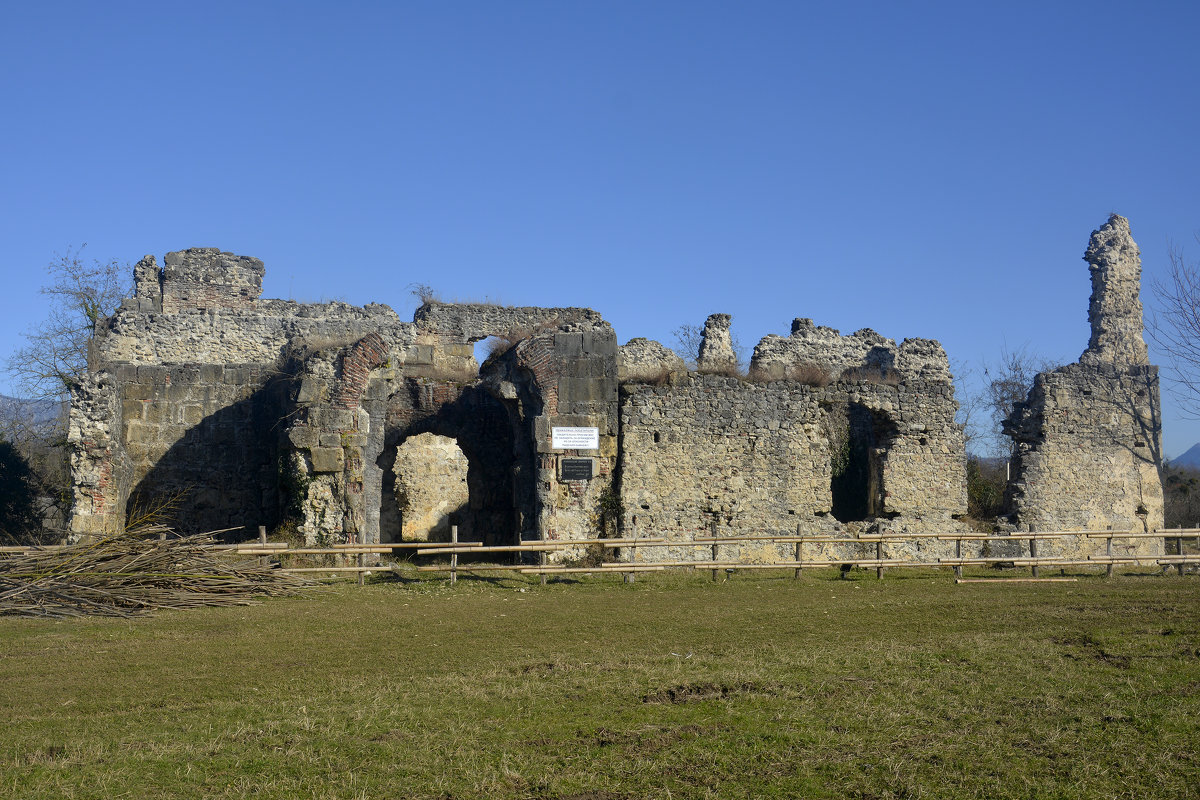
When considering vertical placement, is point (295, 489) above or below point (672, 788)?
above

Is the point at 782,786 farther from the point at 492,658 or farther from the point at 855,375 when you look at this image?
the point at 855,375

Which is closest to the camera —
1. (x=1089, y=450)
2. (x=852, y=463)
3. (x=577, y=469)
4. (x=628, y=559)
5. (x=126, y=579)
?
(x=126, y=579)

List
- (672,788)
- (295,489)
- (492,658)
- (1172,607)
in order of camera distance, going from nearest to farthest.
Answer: (672,788) → (492,658) → (1172,607) → (295,489)

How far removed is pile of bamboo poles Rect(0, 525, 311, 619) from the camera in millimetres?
11438

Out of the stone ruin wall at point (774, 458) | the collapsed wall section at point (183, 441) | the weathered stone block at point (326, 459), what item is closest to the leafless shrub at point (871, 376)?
the stone ruin wall at point (774, 458)

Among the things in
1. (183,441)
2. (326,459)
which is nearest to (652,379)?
(326,459)

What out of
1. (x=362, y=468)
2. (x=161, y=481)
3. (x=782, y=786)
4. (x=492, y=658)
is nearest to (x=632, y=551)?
(x=362, y=468)

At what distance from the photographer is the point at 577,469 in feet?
55.6

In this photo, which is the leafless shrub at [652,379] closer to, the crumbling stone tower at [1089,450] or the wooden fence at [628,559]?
the wooden fence at [628,559]

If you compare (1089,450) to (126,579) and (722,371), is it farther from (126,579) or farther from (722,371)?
(126,579)

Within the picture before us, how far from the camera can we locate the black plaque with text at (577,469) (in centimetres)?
1691

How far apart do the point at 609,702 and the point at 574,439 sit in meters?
9.85

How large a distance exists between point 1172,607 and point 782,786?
8.24 m

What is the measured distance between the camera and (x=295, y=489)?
52.4 ft
